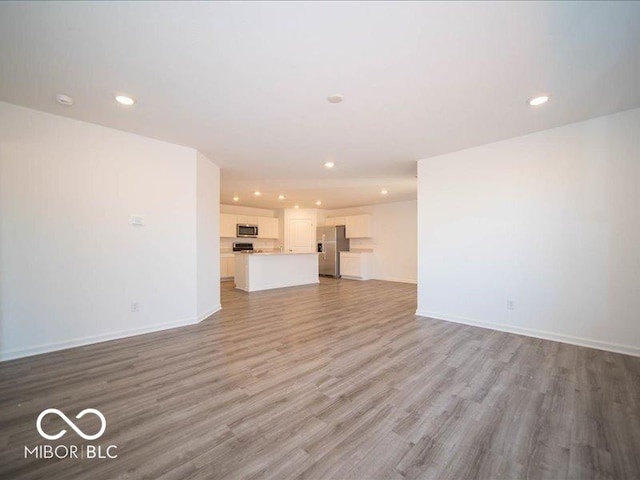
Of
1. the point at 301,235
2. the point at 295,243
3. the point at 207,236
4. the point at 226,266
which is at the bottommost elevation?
the point at 226,266

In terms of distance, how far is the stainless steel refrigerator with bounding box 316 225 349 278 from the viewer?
901 centimetres

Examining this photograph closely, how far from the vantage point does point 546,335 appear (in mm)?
3139

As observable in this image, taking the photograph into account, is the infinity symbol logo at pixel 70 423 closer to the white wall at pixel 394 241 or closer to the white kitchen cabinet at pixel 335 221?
the white wall at pixel 394 241

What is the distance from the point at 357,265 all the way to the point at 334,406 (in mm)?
6773

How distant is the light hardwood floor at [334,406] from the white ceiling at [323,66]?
2.56 metres

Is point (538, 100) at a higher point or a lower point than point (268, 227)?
higher

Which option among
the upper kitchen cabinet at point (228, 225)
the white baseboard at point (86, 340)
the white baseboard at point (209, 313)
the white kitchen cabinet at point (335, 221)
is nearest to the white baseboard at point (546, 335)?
the white baseboard at point (209, 313)

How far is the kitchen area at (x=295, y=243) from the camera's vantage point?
7148mm

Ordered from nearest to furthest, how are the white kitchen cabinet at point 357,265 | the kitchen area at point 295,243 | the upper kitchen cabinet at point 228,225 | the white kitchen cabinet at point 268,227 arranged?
1. the kitchen area at point 295,243
2. the upper kitchen cabinet at point 228,225
3. the white kitchen cabinet at point 357,265
4. the white kitchen cabinet at point 268,227

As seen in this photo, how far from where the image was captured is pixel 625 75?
209 centimetres

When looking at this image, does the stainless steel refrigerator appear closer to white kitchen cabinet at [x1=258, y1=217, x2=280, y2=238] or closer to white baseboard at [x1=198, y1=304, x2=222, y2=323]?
white kitchen cabinet at [x1=258, y1=217, x2=280, y2=238]

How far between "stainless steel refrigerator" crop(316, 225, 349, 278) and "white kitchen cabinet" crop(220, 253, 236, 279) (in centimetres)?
301

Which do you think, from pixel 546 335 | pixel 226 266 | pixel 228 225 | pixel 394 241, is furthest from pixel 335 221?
pixel 546 335

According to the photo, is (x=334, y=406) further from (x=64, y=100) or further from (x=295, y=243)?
(x=295, y=243)
